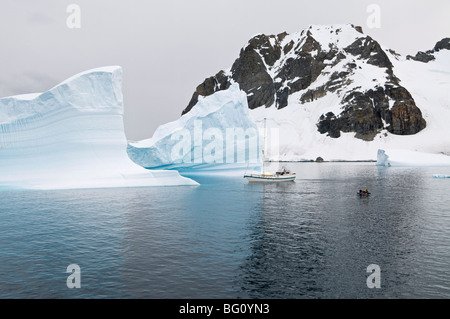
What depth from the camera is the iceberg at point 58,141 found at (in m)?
42.0

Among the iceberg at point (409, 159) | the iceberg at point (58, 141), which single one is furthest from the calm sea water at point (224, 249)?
the iceberg at point (409, 159)

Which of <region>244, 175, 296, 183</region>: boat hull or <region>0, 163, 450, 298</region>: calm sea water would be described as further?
<region>244, 175, 296, 183</region>: boat hull

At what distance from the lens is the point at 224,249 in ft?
60.2

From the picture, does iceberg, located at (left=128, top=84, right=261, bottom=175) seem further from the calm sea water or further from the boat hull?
the calm sea water

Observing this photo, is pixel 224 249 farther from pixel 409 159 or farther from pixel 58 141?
pixel 409 159

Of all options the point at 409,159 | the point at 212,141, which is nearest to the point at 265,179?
the point at 212,141

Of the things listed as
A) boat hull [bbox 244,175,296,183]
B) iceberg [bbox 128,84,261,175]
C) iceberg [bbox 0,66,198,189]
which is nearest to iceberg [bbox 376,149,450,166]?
iceberg [bbox 128,84,261,175]

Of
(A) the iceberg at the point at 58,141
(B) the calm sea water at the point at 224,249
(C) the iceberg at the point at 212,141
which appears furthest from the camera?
(C) the iceberg at the point at 212,141

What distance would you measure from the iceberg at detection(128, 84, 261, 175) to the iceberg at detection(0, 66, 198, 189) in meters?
28.3

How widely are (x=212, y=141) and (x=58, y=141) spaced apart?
111 ft

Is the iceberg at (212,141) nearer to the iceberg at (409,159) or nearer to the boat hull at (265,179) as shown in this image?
the boat hull at (265,179)

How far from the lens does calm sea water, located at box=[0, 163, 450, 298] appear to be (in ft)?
43.5

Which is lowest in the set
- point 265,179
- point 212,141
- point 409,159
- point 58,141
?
point 265,179

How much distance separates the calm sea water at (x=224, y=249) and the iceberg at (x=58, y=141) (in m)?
8.69
